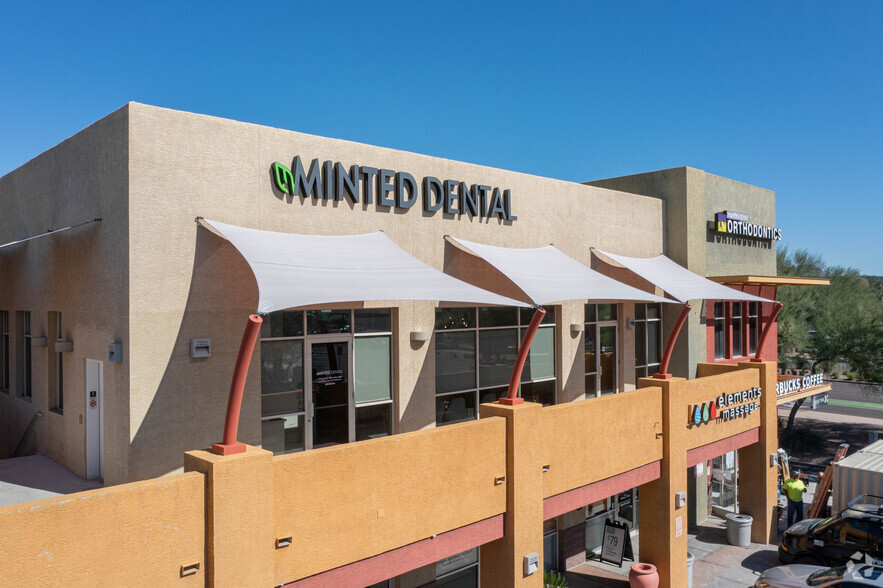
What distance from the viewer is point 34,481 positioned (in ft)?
29.7

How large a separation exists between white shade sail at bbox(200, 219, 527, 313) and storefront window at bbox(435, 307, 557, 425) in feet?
8.40

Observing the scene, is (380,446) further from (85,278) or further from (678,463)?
(678,463)

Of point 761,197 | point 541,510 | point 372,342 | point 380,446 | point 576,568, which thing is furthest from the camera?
point 761,197

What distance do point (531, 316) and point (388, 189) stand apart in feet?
16.4

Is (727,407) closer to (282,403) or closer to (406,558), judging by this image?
(406,558)

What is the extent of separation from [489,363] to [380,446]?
17.7 feet

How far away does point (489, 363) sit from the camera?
A: 42.7 feet

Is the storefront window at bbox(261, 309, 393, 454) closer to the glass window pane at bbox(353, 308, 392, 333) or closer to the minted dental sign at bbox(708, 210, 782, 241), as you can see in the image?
the glass window pane at bbox(353, 308, 392, 333)

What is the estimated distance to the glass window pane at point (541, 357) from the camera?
1377 centimetres

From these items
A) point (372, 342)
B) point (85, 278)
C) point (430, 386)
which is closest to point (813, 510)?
point (430, 386)

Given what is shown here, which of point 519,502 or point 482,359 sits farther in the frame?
point 482,359

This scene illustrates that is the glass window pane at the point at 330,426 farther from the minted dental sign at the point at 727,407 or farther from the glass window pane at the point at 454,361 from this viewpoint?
the minted dental sign at the point at 727,407

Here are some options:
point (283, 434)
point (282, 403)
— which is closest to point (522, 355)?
point (282, 403)

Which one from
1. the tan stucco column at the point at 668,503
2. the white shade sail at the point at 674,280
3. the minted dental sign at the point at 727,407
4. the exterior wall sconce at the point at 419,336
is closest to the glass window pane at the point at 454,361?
the exterior wall sconce at the point at 419,336
